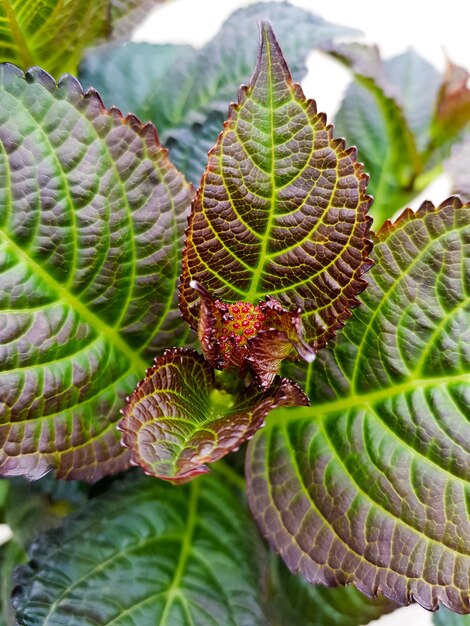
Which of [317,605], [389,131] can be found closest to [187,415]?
[317,605]

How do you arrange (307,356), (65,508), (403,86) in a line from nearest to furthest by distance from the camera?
(307,356) → (65,508) → (403,86)

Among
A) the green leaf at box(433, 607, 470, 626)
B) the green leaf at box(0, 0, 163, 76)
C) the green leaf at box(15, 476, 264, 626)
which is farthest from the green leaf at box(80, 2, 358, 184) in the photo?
the green leaf at box(433, 607, 470, 626)

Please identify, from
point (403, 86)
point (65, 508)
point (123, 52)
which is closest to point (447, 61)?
point (403, 86)

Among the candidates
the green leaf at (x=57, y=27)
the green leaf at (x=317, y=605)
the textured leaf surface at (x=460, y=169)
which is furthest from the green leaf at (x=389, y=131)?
the green leaf at (x=317, y=605)

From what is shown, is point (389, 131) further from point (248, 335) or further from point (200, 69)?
point (248, 335)

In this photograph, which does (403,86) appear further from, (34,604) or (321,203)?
(34,604)

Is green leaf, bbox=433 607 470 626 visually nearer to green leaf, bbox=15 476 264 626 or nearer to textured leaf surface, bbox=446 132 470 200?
green leaf, bbox=15 476 264 626

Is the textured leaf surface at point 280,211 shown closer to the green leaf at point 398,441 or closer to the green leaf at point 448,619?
the green leaf at point 398,441
